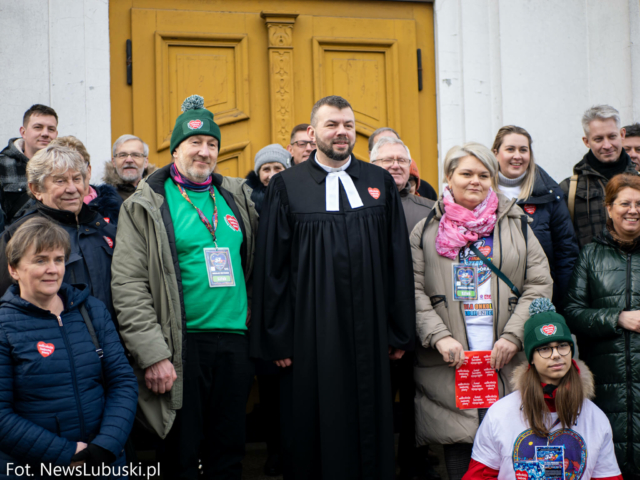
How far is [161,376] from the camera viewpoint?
11.0 ft

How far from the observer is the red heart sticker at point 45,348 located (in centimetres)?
288

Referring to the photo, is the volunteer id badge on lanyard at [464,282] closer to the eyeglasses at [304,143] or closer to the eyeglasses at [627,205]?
the eyeglasses at [627,205]

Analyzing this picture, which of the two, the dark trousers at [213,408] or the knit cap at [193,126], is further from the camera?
the knit cap at [193,126]

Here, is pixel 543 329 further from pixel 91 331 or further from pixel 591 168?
pixel 91 331

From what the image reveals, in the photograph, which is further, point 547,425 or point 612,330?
point 612,330

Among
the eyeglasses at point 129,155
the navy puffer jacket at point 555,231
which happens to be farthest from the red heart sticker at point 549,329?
the eyeglasses at point 129,155

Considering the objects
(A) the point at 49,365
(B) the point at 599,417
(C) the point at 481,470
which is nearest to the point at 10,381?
(A) the point at 49,365

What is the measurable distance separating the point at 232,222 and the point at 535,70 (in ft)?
11.3

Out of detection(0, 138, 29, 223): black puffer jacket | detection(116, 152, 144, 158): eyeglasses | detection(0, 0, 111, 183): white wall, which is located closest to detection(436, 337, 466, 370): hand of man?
detection(116, 152, 144, 158): eyeglasses

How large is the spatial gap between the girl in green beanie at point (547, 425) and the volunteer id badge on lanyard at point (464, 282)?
0.36 m

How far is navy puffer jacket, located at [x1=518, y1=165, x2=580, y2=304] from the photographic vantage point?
427 centimetres

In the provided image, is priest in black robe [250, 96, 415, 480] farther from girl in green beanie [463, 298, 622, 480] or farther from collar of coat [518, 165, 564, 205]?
collar of coat [518, 165, 564, 205]

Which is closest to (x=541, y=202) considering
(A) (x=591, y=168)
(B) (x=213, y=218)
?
(A) (x=591, y=168)

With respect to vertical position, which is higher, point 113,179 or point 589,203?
point 113,179
